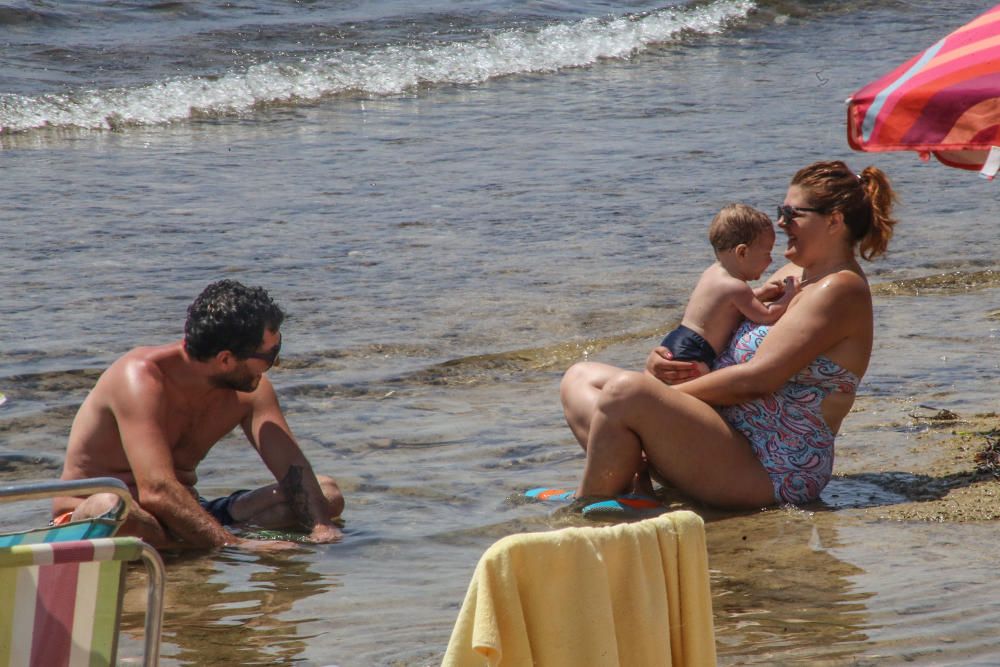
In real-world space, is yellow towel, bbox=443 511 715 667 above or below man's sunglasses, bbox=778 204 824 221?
below

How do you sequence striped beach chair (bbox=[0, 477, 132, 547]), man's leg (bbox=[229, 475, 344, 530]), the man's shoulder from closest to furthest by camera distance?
striped beach chair (bbox=[0, 477, 132, 547]) → the man's shoulder → man's leg (bbox=[229, 475, 344, 530])

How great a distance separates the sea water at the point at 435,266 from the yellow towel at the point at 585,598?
1.08 m

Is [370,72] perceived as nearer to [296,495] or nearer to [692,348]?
[692,348]

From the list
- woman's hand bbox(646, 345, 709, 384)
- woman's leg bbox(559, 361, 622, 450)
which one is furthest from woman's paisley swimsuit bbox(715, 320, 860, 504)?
woman's leg bbox(559, 361, 622, 450)

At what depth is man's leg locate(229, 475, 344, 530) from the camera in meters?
4.84

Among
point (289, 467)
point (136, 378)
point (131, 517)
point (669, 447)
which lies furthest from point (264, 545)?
point (669, 447)

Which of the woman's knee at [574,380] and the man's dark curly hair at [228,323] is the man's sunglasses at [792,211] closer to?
the woman's knee at [574,380]

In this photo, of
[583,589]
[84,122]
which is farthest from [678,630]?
[84,122]

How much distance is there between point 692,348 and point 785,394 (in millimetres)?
455

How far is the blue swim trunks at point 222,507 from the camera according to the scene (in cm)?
490

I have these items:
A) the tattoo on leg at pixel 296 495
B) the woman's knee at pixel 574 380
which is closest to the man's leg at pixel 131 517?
the tattoo on leg at pixel 296 495

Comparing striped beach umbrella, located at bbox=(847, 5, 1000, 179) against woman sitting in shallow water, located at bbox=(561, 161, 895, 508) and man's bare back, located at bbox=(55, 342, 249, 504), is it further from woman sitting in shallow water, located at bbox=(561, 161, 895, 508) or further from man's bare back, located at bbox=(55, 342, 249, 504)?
man's bare back, located at bbox=(55, 342, 249, 504)

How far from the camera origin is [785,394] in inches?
191

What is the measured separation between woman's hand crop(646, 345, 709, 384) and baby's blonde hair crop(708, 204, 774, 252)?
533 millimetres
